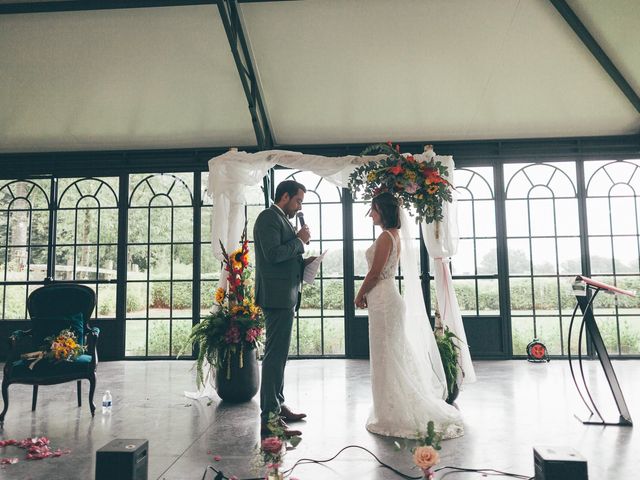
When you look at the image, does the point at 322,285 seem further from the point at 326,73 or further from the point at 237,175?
the point at 326,73

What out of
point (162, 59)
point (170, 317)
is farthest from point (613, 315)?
point (162, 59)

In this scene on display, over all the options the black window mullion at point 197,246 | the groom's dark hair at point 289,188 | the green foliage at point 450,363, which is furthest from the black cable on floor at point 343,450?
the black window mullion at point 197,246

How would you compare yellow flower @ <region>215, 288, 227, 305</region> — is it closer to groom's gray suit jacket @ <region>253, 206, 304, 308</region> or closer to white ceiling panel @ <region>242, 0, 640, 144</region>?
groom's gray suit jacket @ <region>253, 206, 304, 308</region>

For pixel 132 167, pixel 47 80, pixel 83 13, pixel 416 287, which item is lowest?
pixel 416 287

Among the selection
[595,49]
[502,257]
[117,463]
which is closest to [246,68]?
[595,49]

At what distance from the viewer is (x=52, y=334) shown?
13.4ft

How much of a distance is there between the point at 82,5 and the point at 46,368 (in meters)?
3.77

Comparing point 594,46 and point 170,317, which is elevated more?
point 594,46

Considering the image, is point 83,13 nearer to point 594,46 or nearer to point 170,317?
point 170,317

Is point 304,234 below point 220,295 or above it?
above

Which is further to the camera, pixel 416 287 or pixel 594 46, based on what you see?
pixel 594 46

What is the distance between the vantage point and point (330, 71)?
5441mm

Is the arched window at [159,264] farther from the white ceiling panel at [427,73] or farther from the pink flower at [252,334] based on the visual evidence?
A: the pink flower at [252,334]

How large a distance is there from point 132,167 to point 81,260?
5.19 feet
